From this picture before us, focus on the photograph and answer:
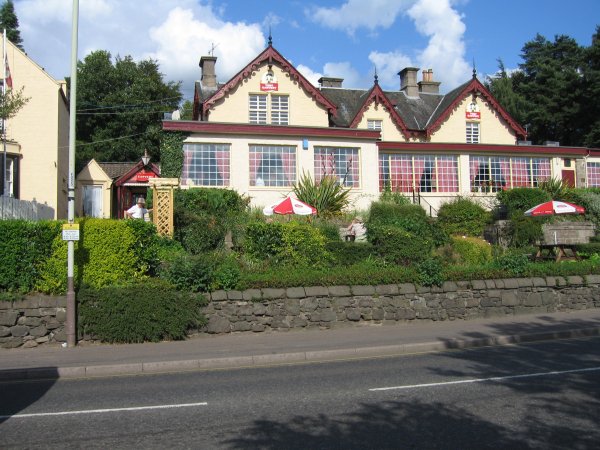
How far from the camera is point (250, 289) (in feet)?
42.4

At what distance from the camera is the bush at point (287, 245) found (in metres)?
14.5

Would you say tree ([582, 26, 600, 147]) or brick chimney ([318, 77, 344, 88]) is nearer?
brick chimney ([318, 77, 344, 88])

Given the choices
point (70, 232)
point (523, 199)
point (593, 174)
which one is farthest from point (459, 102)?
point (70, 232)

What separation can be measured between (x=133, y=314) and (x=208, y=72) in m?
21.2

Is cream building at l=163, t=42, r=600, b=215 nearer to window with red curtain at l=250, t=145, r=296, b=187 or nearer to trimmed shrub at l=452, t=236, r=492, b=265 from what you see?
window with red curtain at l=250, t=145, r=296, b=187

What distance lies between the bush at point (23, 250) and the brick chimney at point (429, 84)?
2881 centimetres

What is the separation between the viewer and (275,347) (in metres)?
11.0

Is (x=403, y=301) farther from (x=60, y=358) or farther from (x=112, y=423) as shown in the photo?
(x=112, y=423)

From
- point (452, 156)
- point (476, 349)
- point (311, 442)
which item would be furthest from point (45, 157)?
point (311, 442)

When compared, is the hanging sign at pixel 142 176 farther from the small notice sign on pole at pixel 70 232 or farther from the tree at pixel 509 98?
the tree at pixel 509 98

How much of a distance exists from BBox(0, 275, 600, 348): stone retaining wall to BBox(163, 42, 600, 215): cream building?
30.2ft

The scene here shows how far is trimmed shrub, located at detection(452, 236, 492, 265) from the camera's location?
56.2 feet

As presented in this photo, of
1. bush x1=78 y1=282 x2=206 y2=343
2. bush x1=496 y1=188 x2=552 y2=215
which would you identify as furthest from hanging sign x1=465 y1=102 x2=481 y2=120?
bush x1=78 y1=282 x2=206 y2=343

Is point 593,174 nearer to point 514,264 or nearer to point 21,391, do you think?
point 514,264
